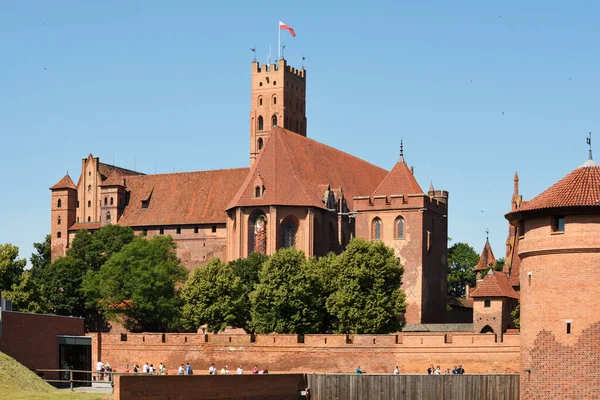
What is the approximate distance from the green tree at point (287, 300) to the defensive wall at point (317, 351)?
4.02 meters

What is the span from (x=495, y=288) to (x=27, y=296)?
38446mm

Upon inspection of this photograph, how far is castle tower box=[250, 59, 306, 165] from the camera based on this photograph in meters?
126

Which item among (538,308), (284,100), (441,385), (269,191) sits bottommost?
(441,385)

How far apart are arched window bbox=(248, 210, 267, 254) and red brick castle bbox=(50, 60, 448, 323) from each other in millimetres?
77

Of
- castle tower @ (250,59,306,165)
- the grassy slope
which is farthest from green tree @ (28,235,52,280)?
the grassy slope

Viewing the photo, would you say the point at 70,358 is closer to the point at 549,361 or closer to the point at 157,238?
the point at 549,361

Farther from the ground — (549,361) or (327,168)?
(327,168)

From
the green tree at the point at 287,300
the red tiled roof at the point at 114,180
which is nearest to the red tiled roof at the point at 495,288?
the green tree at the point at 287,300

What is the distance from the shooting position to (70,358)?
67062 mm

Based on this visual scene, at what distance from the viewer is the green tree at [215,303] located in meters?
79.3

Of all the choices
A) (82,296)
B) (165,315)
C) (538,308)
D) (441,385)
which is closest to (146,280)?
(165,315)

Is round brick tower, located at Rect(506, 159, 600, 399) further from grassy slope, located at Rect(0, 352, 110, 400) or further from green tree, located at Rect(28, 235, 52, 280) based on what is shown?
green tree, located at Rect(28, 235, 52, 280)

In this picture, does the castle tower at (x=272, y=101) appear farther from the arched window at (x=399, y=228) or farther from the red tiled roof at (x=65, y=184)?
the arched window at (x=399, y=228)

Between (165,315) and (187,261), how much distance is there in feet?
68.9
